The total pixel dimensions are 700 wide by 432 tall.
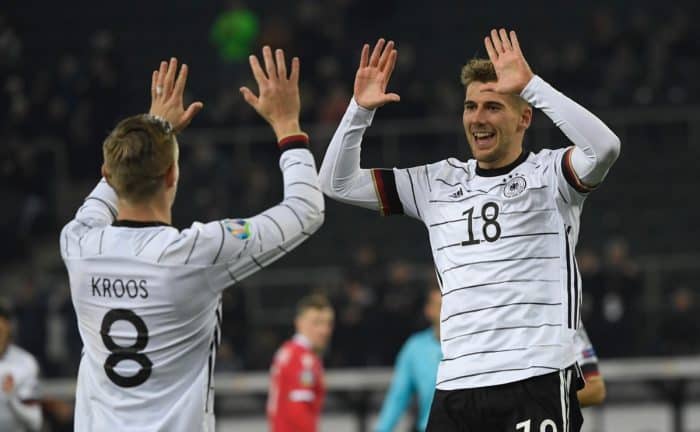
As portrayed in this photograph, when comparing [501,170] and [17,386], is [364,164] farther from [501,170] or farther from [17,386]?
[501,170]

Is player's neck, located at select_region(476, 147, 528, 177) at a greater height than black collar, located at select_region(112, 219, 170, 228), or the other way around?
player's neck, located at select_region(476, 147, 528, 177)

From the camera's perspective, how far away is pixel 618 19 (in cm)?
2162

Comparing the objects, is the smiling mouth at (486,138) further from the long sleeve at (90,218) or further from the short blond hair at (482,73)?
the long sleeve at (90,218)

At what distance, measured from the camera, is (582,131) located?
15.9 feet

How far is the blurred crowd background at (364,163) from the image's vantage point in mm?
14820

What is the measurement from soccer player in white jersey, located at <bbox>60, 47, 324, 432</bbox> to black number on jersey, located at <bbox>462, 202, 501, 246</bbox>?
85 centimetres

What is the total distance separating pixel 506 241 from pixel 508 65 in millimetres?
629

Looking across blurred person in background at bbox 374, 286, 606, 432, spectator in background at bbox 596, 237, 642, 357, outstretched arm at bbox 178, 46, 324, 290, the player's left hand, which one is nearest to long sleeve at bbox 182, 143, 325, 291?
outstretched arm at bbox 178, 46, 324, 290

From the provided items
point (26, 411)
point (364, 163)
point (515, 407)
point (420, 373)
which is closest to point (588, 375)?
point (515, 407)

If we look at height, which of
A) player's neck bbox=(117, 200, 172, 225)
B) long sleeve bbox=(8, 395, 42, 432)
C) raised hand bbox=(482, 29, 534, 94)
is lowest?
long sleeve bbox=(8, 395, 42, 432)

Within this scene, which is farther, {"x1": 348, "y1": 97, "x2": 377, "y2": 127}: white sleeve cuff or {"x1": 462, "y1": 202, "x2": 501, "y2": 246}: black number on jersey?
{"x1": 348, "y1": 97, "x2": 377, "y2": 127}: white sleeve cuff

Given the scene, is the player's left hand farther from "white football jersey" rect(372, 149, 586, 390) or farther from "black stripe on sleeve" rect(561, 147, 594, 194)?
"black stripe on sleeve" rect(561, 147, 594, 194)

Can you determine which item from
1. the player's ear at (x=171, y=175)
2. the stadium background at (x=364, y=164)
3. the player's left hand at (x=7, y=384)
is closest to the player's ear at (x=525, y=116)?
the player's ear at (x=171, y=175)

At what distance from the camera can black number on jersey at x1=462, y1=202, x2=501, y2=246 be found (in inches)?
199
